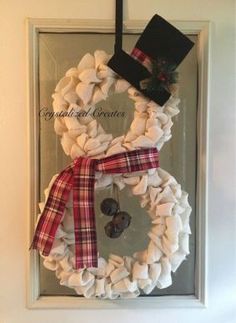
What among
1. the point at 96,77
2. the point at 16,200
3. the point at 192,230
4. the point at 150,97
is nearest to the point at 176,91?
the point at 150,97

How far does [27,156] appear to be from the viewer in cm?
85

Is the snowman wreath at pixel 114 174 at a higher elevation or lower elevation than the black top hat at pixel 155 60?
lower

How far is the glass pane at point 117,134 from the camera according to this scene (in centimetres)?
84

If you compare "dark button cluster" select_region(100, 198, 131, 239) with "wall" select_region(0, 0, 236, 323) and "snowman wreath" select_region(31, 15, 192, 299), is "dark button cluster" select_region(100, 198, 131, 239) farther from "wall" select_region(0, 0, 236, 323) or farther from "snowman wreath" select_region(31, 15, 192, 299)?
"wall" select_region(0, 0, 236, 323)

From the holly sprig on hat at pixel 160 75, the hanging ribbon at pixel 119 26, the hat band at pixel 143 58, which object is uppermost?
the hanging ribbon at pixel 119 26

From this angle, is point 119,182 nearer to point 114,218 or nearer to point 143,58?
point 114,218

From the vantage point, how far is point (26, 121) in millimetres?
848

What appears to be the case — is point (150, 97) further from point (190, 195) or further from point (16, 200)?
point (16, 200)

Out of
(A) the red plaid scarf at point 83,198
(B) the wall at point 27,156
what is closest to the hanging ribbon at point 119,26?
(B) the wall at point 27,156

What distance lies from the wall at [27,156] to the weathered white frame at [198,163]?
2 centimetres

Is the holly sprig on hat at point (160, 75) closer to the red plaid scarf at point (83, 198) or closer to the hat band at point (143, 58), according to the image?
the hat band at point (143, 58)

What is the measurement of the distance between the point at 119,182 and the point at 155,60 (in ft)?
0.81

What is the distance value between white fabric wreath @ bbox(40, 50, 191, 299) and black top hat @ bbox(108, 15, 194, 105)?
0.06 feet

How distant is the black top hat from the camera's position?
78cm
